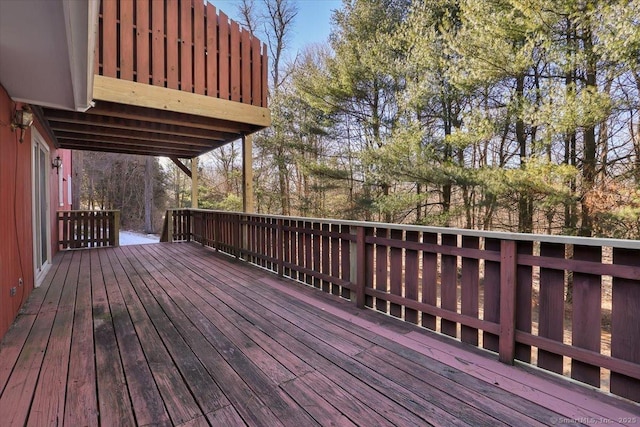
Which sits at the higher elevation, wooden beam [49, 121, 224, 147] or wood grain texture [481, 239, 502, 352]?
wooden beam [49, 121, 224, 147]

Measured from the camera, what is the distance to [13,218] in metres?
3.06

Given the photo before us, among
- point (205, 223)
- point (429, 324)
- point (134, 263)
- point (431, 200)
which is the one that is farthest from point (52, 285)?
point (431, 200)

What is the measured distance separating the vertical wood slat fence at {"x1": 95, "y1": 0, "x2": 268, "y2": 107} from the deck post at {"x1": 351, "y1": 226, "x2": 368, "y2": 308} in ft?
10.8

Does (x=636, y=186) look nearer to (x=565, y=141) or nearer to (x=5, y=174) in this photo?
(x=565, y=141)

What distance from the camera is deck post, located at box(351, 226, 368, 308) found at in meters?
3.17

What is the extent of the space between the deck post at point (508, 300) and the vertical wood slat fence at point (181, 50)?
4.44 meters

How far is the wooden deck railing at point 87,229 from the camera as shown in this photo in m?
6.96

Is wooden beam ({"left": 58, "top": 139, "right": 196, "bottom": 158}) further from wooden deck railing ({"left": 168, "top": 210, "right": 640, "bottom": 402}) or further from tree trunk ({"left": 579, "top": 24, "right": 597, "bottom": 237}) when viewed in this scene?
tree trunk ({"left": 579, "top": 24, "right": 597, "bottom": 237})

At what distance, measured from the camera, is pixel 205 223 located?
7316 mm

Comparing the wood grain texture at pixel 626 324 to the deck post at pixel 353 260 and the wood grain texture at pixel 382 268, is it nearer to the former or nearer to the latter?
the wood grain texture at pixel 382 268

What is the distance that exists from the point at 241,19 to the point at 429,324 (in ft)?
49.5

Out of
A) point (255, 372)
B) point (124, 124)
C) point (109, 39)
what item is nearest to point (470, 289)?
point (255, 372)

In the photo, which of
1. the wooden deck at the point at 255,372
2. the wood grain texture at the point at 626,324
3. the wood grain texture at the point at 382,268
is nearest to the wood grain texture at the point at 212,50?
the wooden deck at the point at 255,372

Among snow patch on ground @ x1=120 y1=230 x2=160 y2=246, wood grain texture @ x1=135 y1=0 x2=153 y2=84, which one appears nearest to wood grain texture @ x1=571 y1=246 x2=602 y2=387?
wood grain texture @ x1=135 y1=0 x2=153 y2=84
